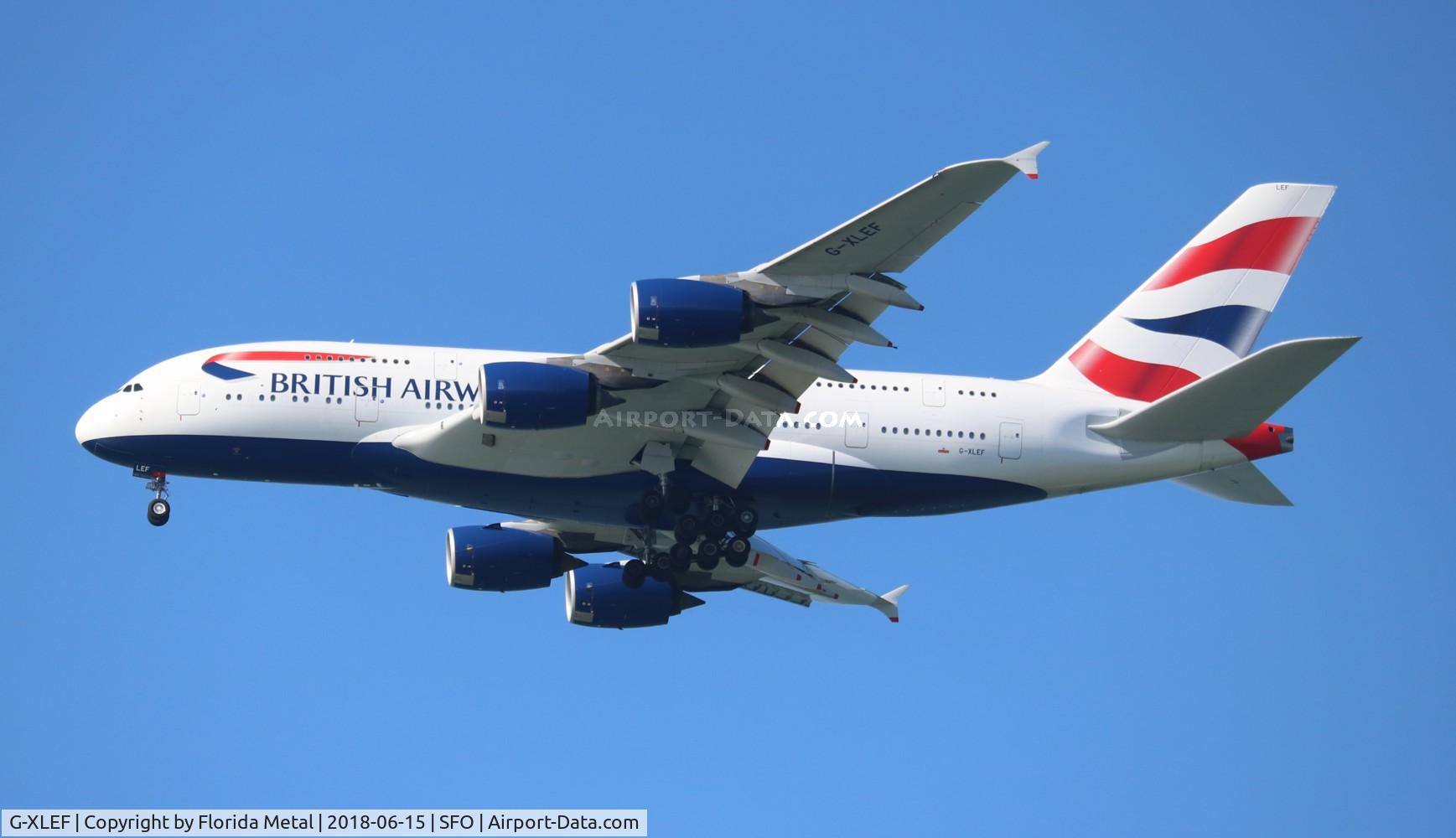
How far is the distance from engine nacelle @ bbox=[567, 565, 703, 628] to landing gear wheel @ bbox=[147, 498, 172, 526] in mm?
8702

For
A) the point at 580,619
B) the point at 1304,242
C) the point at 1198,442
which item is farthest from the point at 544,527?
the point at 1304,242

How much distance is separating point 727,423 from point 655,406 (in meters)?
1.39

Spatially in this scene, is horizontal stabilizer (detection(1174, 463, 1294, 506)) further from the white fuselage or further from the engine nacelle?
the engine nacelle

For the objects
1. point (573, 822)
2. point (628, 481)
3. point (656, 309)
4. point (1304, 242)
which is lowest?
point (573, 822)

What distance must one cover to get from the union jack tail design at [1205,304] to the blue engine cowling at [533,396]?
11.1 metres

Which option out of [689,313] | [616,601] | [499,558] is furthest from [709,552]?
[689,313]

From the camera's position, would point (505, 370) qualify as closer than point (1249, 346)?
Yes

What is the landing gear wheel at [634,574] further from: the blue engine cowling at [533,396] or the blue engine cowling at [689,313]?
the blue engine cowling at [689,313]

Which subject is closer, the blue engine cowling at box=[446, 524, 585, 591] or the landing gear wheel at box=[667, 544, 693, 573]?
the landing gear wheel at box=[667, 544, 693, 573]

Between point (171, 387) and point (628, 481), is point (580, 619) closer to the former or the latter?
point (628, 481)

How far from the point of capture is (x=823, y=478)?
34062mm

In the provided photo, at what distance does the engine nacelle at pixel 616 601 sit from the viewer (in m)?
38.1

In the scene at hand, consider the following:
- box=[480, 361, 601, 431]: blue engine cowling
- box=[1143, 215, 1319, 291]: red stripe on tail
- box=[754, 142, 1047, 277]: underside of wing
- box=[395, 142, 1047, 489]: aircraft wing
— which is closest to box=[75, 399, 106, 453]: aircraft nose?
box=[395, 142, 1047, 489]: aircraft wing

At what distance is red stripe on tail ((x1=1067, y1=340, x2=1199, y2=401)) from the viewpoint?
36.5 meters
